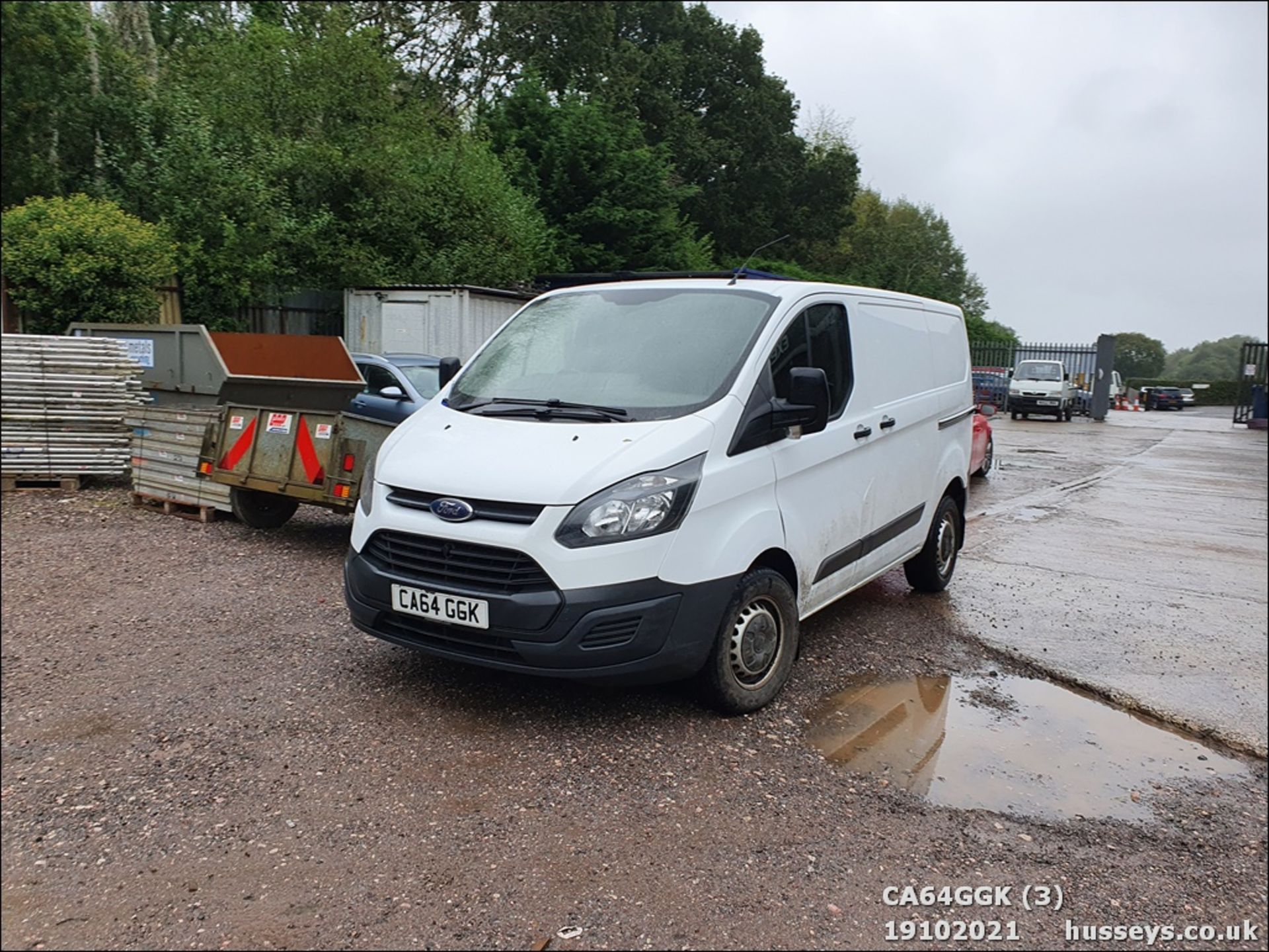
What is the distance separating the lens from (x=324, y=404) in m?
8.59

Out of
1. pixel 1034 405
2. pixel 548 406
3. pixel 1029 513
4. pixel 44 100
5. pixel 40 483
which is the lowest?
pixel 1029 513

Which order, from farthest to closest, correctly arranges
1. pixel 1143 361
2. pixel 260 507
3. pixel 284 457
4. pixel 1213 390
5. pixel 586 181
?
pixel 1143 361, pixel 1213 390, pixel 586 181, pixel 260 507, pixel 284 457

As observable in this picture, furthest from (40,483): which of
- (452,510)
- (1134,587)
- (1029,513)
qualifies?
(1029,513)

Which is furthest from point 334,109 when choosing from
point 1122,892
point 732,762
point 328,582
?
point 1122,892

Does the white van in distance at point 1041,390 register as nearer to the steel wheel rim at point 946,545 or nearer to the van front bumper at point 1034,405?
the van front bumper at point 1034,405

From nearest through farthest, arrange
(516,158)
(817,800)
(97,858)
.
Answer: (97,858) → (817,800) → (516,158)

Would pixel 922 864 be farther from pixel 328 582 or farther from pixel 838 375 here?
pixel 328 582

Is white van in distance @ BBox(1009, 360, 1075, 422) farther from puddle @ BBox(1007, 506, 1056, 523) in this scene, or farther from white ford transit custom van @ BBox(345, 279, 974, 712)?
white ford transit custom van @ BBox(345, 279, 974, 712)

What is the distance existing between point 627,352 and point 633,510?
120 cm

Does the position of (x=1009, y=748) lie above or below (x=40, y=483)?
below

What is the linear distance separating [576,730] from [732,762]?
70 centimetres

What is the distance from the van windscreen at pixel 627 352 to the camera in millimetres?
4508

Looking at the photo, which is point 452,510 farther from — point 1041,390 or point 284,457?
point 1041,390

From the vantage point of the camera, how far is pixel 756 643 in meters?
4.35
